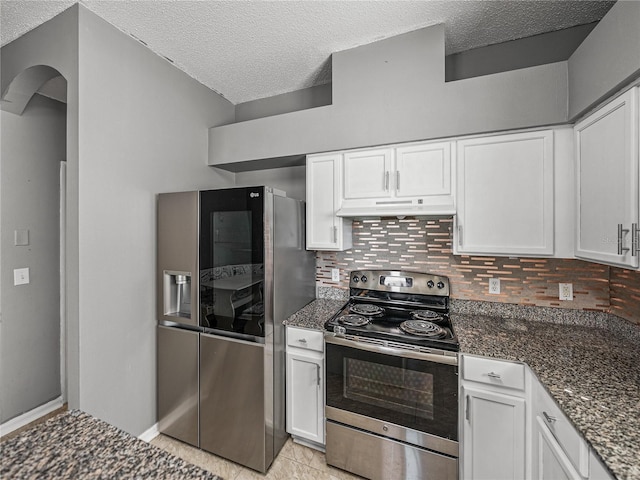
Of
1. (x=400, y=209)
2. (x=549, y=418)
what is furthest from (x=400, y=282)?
(x=549, y=418)

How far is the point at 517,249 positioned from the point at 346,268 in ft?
4.01

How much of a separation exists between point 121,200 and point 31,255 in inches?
45.2

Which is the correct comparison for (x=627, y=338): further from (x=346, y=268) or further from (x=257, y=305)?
(x=257, y=305)

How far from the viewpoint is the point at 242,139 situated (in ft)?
7.85

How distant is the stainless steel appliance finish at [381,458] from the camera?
1532mm

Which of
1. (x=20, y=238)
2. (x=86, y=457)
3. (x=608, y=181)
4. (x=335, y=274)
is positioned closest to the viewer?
(x=86, y=457)

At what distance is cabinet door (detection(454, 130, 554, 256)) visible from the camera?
5.31ft

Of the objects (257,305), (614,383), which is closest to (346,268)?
(257,305)

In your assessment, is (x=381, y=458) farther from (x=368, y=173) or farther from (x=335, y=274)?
(x=368, y=173)

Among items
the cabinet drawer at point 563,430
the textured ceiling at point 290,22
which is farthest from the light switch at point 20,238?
the cabinet drawer at point 563,430

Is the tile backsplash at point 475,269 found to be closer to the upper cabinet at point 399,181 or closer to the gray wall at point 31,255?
the upper cabinet at point 399,181

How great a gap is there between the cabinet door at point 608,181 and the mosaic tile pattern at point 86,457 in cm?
172

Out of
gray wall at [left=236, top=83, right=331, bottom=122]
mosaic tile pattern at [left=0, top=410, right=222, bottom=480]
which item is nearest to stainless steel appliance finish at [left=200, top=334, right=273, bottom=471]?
mosaic tile pattern at [left=0, top=410, right=222, bottom=480]

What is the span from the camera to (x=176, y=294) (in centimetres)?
209
